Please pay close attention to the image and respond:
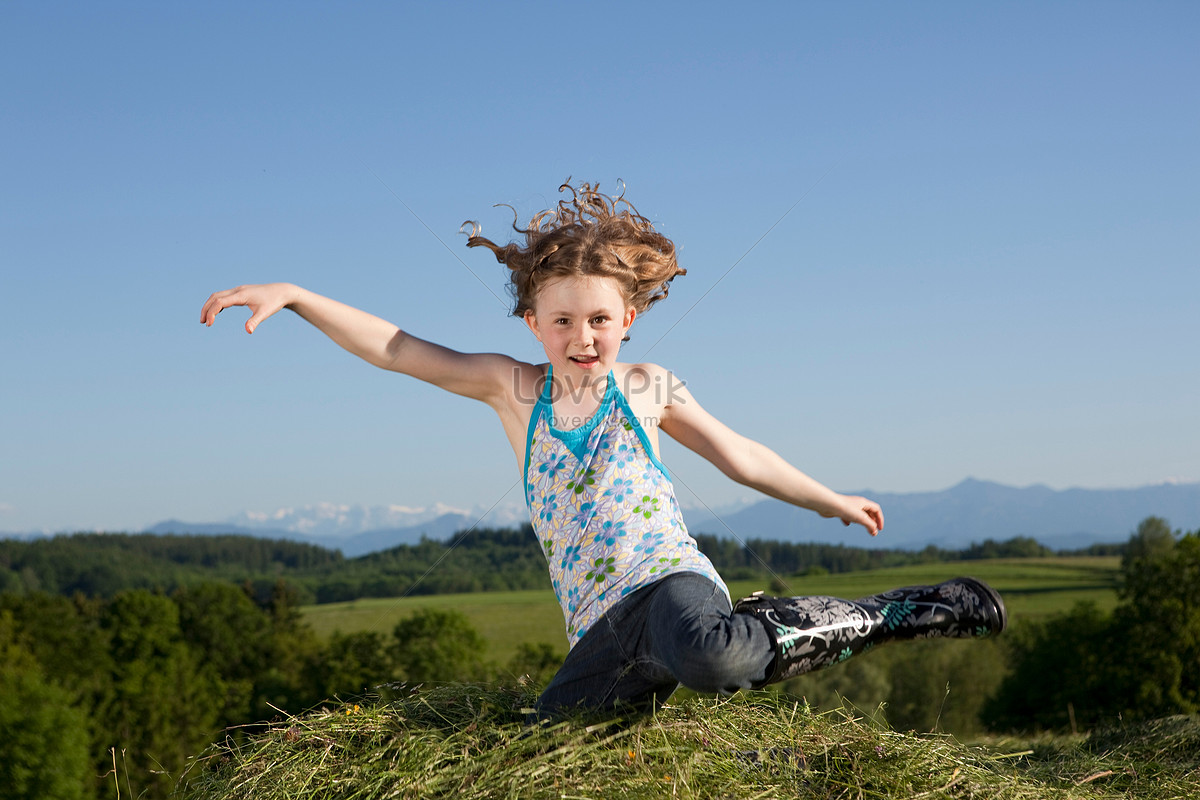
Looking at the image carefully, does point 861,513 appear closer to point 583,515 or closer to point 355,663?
point 583,515

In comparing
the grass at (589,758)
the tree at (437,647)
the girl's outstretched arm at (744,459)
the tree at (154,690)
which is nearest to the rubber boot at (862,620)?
the grass at (589,758)

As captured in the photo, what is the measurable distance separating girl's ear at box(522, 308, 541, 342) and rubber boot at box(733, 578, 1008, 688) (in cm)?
138

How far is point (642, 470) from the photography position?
3.05 metres

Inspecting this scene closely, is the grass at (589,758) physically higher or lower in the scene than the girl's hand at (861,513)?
lower

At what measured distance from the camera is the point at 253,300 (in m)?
3.12

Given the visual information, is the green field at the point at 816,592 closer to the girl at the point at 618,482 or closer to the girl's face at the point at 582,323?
the girl at the point at 618,482

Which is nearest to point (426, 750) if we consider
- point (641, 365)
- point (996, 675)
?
point (641, 365)

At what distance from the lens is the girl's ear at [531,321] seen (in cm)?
349

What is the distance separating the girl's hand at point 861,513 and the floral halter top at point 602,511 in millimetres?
844

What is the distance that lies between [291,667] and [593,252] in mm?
48282

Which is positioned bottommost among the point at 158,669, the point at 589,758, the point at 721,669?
the point at 158,669

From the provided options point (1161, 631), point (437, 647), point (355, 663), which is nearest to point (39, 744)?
point (355, 663)

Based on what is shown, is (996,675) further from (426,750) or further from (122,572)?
(122,572)

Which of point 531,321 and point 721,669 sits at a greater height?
point 531,321
